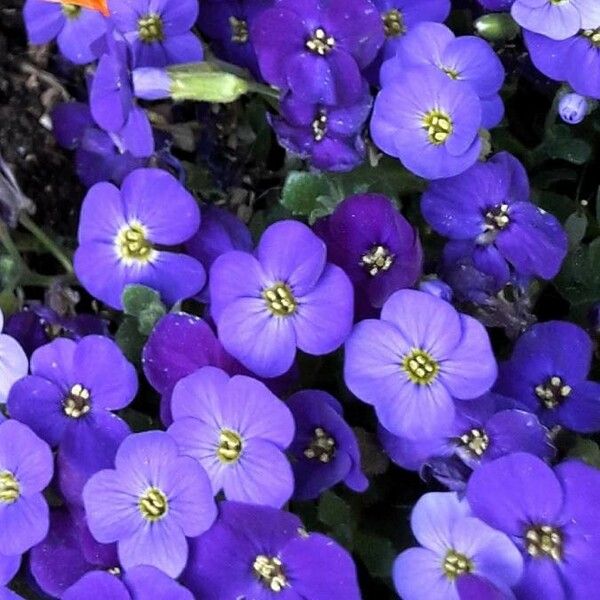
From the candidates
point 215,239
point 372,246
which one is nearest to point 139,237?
point 215,239

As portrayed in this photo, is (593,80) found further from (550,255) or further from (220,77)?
(220,77)

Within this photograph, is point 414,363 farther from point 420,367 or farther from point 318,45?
point 318,45

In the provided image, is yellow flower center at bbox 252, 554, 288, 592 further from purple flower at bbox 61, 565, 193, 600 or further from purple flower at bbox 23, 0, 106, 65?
purple flower at bbox 23, 0, 106, 65

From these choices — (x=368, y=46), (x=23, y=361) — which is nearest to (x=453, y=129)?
(x=368, y=46)

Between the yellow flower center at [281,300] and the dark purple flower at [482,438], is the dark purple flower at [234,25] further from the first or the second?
the dark purple flower at [482,438]

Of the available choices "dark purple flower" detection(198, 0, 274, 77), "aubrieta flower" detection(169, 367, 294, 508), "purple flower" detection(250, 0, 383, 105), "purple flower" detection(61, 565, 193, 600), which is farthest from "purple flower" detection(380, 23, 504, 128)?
"purple flower" detection(61, 565, 193, 600)

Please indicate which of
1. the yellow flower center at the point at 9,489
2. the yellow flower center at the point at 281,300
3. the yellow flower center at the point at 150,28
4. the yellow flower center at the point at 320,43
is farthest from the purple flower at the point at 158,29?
the yellow flower center at the point at 9,489
